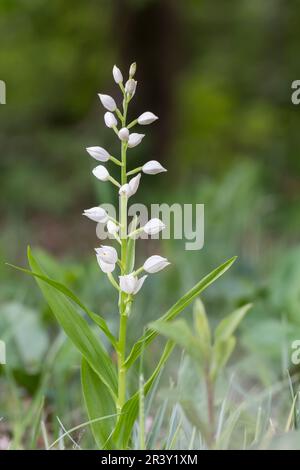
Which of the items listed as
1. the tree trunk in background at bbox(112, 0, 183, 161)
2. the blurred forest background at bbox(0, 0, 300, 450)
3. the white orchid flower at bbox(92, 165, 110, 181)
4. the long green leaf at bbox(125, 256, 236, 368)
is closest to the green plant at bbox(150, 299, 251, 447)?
the long green leaf at bbox(125, 256, 236, 368)

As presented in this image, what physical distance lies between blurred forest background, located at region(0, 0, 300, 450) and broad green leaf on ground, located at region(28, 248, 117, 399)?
62 centimetres

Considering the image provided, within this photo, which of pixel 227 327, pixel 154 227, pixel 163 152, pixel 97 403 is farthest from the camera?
pixel 163 152

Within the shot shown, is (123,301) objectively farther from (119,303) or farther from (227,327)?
(227,327)

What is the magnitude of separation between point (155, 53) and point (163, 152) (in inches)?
28.2

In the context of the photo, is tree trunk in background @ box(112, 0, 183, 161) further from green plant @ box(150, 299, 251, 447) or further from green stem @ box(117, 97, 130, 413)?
green plant @ box(150, 299, 251, 447)

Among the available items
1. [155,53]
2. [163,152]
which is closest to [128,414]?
[163,152]

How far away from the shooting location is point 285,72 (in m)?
7.14

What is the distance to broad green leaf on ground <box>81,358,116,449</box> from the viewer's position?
42.1 inches

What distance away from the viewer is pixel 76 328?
40.2 inches

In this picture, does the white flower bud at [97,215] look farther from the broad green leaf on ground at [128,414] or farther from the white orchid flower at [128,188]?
the broad green leaf on ground at [128,414]

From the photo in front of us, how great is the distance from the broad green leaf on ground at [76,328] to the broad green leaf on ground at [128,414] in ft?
0.13

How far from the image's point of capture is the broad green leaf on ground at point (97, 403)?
1.07m
